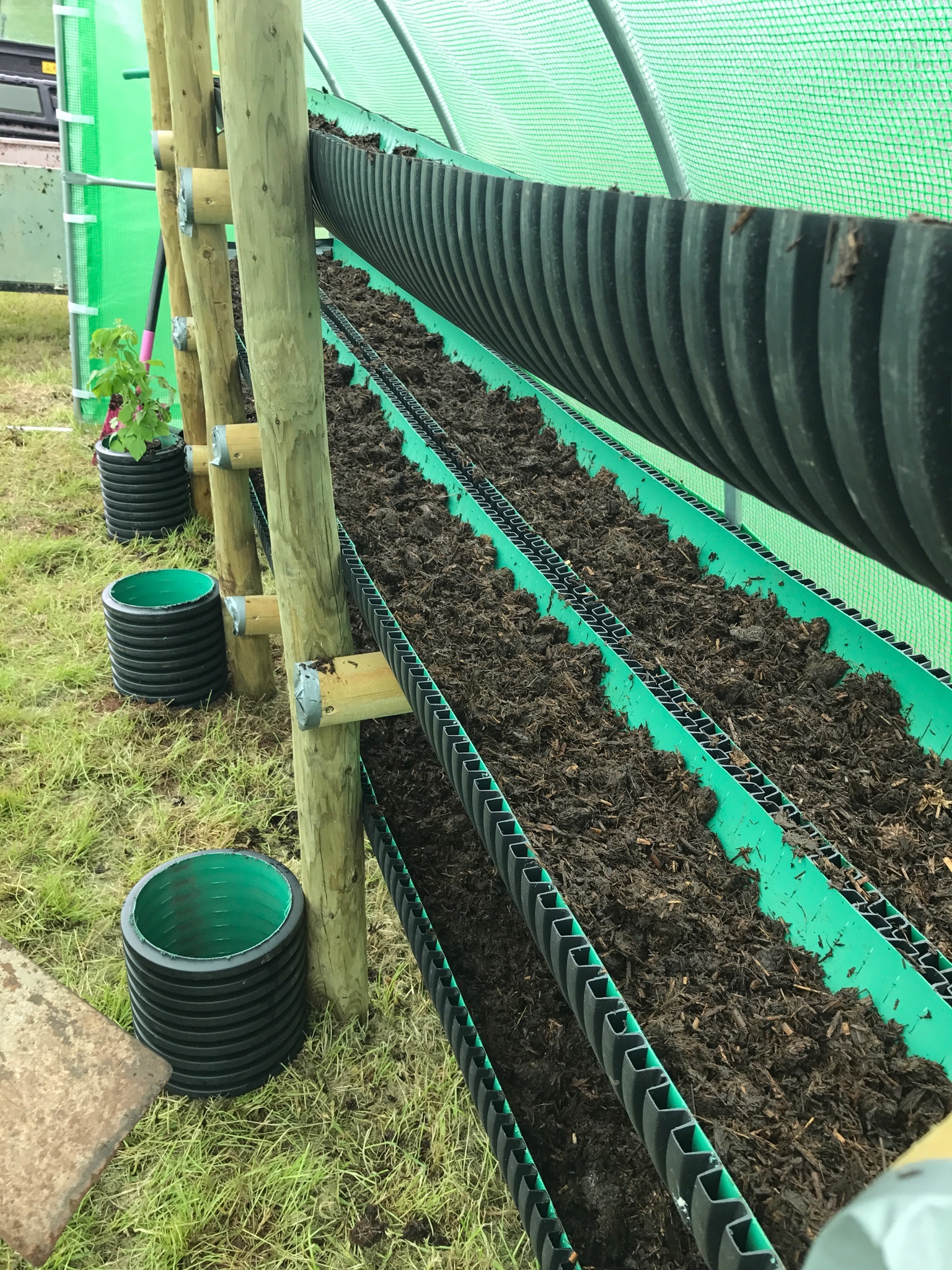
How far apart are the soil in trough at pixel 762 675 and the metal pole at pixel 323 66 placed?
432 cm

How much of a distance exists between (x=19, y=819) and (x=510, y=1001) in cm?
205

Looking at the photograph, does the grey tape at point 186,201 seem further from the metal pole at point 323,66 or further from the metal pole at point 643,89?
the metal pole at point 323,66

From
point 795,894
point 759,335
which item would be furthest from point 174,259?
point 759,335

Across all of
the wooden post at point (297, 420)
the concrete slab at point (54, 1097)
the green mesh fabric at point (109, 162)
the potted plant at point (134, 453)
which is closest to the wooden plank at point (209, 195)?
the wooden post at point (297, 420)

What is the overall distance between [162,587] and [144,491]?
3.73 feet

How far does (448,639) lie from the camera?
2.07 m

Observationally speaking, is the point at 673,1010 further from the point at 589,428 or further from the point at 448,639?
the point at 589,428

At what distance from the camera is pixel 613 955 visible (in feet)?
4.79

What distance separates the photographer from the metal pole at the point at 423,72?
3.98 meters

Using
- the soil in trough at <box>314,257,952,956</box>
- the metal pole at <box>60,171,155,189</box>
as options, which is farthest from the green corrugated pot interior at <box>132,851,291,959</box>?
the metal pole at <box>60,171,155,189</box>

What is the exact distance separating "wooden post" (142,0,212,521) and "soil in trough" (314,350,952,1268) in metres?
2.09

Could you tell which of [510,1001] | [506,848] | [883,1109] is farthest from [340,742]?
[883,1109]

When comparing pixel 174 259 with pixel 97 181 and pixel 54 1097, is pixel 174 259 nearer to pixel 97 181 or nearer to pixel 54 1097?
pixel 97 181

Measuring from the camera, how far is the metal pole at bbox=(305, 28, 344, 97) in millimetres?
5934
